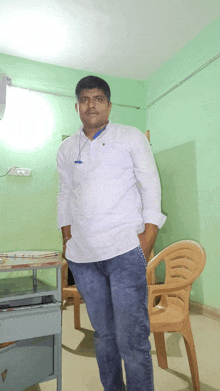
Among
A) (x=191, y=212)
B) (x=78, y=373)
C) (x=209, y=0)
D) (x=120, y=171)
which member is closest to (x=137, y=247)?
(x=120, y=171)

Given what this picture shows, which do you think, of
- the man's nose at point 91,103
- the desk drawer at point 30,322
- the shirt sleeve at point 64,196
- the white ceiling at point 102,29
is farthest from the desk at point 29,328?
the white ceiling at point 102,29

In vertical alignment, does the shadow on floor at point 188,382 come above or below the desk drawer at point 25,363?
below

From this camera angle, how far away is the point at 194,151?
288 cm

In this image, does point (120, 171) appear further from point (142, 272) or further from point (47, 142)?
point (47, 142)

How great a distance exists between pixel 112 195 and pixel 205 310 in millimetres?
2125

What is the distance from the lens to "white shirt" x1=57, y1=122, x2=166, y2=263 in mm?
1029

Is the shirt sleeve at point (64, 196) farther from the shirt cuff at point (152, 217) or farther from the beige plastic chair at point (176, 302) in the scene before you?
the beige plastic chair at point (176, 302)

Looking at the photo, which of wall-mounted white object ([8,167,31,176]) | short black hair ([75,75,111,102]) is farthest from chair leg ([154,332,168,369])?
wall-mounted white object ([8,167,31,176])

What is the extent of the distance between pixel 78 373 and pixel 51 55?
10.6 feet

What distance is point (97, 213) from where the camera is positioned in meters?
1.05

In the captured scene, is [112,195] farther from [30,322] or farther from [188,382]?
[188,382]

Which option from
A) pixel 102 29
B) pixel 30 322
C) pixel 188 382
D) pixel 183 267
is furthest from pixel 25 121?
pixel 188 382

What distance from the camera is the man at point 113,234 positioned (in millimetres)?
983

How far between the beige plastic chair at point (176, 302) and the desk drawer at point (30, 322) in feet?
1.68
